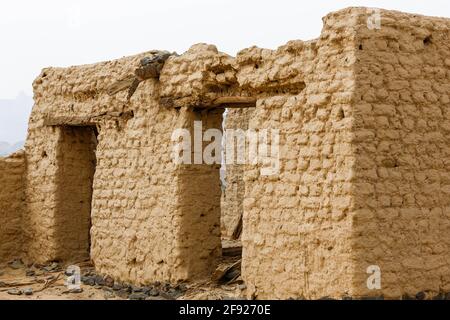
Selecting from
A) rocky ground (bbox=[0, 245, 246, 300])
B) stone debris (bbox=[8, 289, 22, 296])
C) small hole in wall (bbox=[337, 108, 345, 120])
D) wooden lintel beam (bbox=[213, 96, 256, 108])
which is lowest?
stone debris (bbox=[8, 289, 22, 296])

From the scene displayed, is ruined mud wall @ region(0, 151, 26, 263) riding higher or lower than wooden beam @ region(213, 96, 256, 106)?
lower

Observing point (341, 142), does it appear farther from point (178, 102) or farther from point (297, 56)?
point (178, 102)

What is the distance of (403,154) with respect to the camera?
20.6 feet

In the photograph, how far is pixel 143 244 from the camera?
321 inches

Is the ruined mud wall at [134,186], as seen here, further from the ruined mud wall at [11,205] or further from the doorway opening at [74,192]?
the ruined mud wall at [11,205]

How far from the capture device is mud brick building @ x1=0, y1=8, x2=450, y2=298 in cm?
611

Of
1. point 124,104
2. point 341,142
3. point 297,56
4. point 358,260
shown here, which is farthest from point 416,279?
point 124,104

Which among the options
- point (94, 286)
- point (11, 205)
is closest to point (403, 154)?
point (94, 286)

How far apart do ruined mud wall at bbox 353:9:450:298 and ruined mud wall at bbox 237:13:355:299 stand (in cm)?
14

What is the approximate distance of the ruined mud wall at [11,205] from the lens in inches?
402

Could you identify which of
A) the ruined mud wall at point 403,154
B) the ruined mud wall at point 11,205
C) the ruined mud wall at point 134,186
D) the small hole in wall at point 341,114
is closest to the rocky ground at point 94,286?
the ruined mud wall at point 134,186

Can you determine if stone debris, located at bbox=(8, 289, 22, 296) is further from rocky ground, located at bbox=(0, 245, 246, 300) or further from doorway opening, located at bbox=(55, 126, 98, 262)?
doorway opening, located at bbox=(55, 126, 98, 262)

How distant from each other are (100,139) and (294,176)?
334 centimetres

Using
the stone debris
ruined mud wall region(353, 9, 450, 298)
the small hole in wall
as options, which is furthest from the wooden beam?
the stone debris
